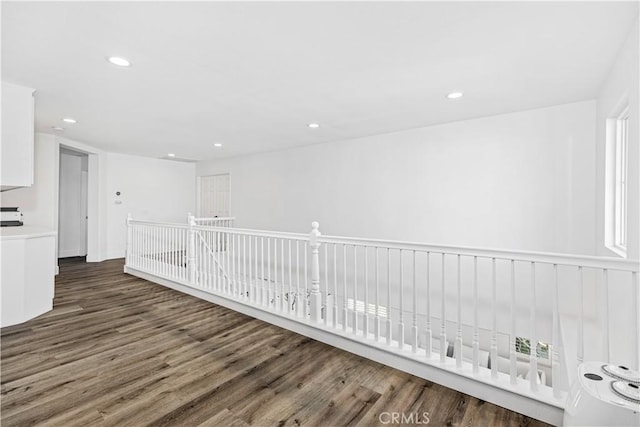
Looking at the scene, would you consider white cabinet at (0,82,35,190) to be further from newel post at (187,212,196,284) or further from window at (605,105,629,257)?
window at (605,105,629,257)

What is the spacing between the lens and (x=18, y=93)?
10.5 feet

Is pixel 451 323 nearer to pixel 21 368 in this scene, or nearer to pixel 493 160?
pixel 493 160

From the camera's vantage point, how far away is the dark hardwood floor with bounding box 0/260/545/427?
1885mm

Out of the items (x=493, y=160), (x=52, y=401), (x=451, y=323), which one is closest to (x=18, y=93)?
(x=52, y=401)

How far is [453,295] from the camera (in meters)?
4.33

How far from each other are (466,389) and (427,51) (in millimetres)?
2557

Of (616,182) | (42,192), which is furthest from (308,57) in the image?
(42,192)

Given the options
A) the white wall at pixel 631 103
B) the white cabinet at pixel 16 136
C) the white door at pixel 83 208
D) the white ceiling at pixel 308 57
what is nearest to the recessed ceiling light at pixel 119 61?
the white ceiling at pixel 308 57

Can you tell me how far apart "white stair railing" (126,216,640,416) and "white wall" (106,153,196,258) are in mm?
1997

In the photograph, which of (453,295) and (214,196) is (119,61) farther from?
(214,196)

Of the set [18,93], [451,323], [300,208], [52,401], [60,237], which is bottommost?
[451,323]

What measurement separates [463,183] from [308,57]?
2950 millimetres

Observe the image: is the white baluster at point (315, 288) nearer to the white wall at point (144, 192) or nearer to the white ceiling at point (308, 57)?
the white ceiling at point (308, 57)

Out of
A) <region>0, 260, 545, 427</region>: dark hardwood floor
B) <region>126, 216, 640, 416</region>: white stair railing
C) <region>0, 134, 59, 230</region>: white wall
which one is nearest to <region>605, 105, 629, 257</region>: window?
<region>126, 216, 640, 416</region>: white stair railing
